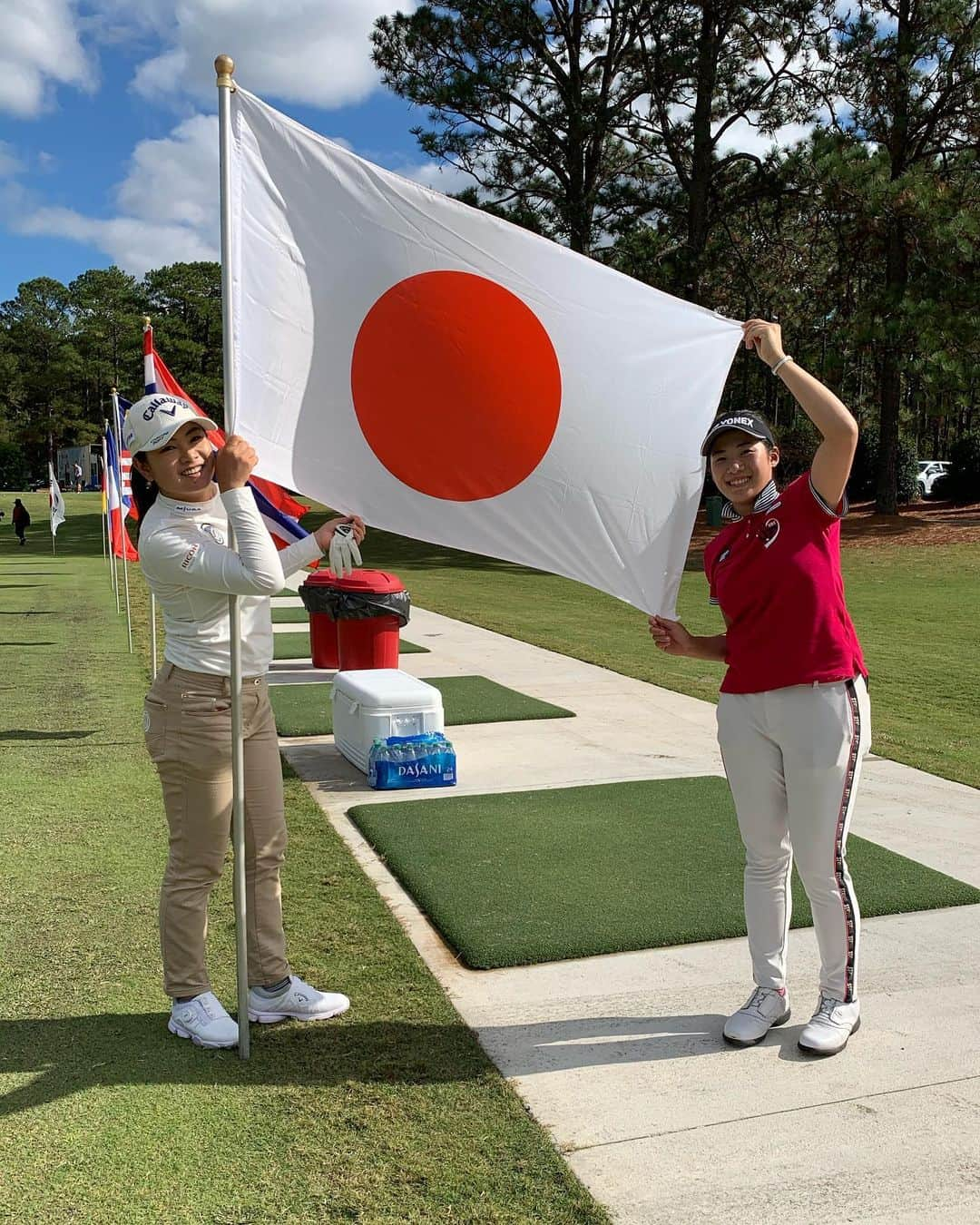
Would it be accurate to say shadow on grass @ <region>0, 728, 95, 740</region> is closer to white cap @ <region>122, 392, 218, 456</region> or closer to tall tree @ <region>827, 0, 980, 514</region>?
white cap @ <region>122, 392, 218, 456</region>

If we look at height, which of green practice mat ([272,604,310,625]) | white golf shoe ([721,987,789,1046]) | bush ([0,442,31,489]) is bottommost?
green practice mat ([272,604,310,625])

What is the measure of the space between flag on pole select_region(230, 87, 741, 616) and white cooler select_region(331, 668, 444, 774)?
315 cm

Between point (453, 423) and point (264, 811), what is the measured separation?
148 cm

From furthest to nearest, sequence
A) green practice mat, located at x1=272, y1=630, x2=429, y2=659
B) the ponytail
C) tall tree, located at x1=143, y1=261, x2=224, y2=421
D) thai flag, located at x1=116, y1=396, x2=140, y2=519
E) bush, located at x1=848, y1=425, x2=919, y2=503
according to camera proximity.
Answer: tall tree, located at x1=143, y1=261, x2=224, y2=421 → bush, located at x1=848, y1=425, x2=919, y2=503 → green practice mat, located at x1=272, y1=630, x2=429, y2=659 → thai flag, located at x1=116, y1=396, x2=140, y2=519 → the ponytail

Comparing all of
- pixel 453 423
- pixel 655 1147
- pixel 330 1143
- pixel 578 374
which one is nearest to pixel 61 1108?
pixel 330 1143

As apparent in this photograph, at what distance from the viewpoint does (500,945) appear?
14.4 ft

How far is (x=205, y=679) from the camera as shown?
3543mm

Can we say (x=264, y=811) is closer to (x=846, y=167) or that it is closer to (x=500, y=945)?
(x=500, y=945)

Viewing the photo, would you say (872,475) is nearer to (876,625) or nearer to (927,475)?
(927,475)

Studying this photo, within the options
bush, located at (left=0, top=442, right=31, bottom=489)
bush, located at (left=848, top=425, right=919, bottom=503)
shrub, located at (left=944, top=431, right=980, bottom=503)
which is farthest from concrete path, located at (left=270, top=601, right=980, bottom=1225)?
bush, located at (left=0, top=442, right=31, bottom=489)

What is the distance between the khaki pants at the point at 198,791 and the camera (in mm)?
3510

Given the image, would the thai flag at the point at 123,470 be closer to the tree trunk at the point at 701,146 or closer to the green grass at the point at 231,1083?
the green grass at the point at 231,1083

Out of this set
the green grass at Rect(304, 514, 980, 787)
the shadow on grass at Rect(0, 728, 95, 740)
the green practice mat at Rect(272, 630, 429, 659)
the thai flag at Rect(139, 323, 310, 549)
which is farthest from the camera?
the green practice mat at Rect(272, 630, 429, 659)

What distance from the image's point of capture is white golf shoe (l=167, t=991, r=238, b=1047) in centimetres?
360
